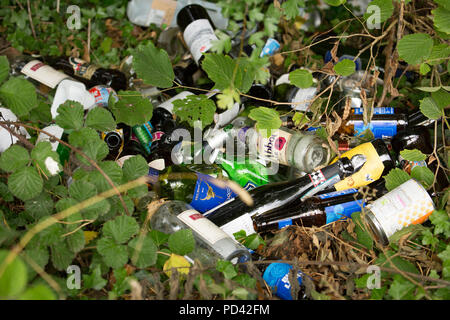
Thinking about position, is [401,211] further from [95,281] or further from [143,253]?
[95,281]

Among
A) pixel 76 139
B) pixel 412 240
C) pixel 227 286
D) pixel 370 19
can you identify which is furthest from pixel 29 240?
pixel 370 19

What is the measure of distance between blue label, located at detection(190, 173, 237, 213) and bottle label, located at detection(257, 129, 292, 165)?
18 centimetres

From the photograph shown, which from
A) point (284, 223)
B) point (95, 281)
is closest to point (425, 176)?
point (284, 223)

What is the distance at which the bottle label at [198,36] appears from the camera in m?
1.41

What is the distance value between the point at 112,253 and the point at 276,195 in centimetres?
61

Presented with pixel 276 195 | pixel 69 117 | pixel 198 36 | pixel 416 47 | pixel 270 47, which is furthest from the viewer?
pixel 270 47

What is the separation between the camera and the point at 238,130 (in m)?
1.30

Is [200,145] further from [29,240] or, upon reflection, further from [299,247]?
[29,240]

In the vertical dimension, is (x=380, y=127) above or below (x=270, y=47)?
below

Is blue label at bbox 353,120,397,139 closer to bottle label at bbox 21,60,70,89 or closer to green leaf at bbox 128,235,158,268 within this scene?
green leaf at bbox 128,235,158,268

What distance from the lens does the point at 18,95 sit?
831 millimetres

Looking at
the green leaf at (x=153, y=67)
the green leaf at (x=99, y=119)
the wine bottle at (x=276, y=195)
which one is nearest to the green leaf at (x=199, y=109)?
the green leaf at (x=153, y=67)

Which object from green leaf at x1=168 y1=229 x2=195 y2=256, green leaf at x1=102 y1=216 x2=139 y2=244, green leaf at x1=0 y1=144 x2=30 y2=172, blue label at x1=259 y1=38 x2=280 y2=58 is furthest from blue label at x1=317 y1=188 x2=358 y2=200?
green leaf at x1=0 y1=144 x2=30 y2=172

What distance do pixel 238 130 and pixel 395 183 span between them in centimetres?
53
